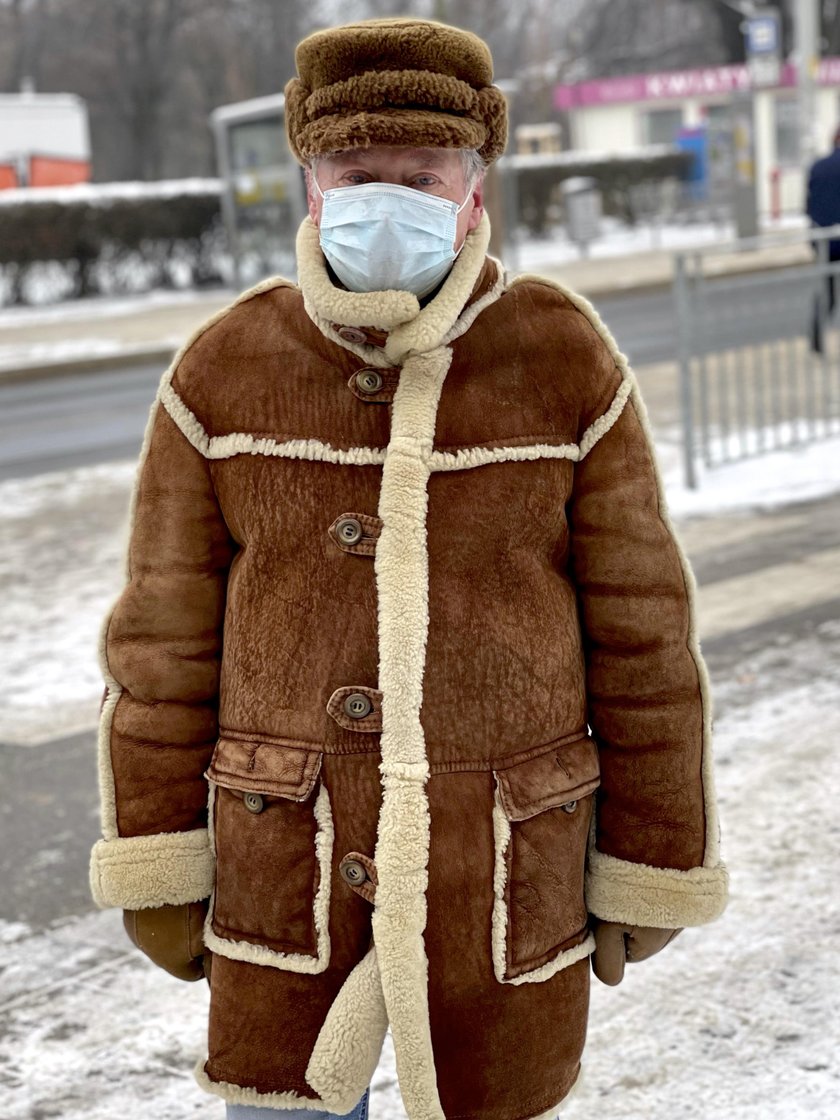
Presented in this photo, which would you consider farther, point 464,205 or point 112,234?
point 112,234

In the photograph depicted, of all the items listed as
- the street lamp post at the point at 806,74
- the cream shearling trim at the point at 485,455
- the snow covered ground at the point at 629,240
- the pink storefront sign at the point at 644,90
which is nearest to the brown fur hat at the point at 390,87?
the cream shearling trim at the point at 485,455

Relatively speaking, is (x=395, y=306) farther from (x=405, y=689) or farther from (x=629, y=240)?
(x=629, y=240)

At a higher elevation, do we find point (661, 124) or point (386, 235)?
point (661, 124)

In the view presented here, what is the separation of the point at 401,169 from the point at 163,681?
0.71 meters

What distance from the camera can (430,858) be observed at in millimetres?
2070

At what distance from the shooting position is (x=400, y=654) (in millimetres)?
2068

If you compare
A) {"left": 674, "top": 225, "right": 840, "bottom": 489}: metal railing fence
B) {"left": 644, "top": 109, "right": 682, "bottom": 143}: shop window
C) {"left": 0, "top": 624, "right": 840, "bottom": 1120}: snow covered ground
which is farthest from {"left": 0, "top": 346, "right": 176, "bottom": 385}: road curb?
{"left": 644, "top": 109, "right": 682, "bottom": 143}: shop window

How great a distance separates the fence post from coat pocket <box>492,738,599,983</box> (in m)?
6.60

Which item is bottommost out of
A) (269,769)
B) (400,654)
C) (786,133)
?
(269,769)

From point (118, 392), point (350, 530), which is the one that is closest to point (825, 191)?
point (118, 392)

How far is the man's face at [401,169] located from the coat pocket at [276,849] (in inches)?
27.8

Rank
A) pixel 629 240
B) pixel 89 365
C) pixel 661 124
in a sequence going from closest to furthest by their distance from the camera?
pixel 89 365 < pixel 629 240 < pixel 661 124

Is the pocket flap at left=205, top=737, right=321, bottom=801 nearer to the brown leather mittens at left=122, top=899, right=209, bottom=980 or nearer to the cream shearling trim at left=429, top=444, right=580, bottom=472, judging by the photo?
the brown leather mittens at left=122, top=899, right=209, bottom=980

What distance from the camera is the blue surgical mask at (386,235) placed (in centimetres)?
209
